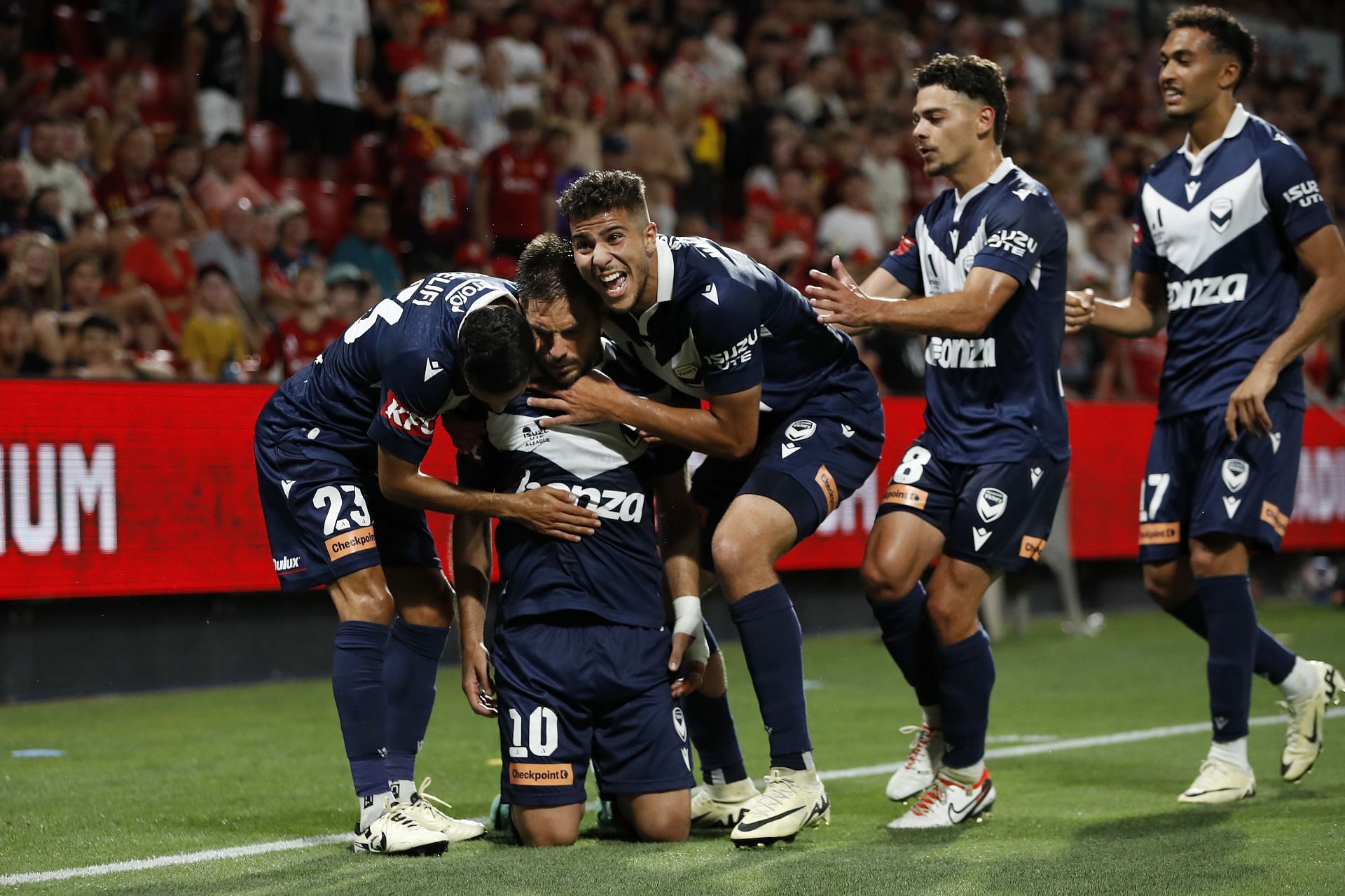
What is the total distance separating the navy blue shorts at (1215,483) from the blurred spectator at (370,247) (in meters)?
6.58

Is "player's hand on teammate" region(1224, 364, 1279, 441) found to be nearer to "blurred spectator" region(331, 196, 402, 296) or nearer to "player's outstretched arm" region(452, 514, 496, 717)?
"player's outstretched arm" region(452, 514, 496, 717)

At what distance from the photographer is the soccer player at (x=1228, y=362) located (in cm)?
523

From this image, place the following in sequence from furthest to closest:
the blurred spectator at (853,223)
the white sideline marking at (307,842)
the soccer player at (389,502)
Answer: the blurred spectator at (853,223) < the soccer player at (389,502) < the white sideline marking at (307,842)

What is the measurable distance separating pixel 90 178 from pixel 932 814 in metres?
7.84

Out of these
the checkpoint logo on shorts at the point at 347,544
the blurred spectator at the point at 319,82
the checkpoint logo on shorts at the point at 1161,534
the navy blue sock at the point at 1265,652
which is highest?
the blurred spectator at the point at 319,82

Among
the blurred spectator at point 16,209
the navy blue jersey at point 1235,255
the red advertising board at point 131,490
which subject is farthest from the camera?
the blurred spectator at point 16,209

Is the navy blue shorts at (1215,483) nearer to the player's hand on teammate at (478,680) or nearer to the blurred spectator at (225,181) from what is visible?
the player's hand on teammate at (478,680)

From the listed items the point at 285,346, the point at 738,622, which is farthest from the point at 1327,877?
the point at 285,346

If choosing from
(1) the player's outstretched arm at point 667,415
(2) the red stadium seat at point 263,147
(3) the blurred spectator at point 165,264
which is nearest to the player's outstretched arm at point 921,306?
(1) the player's outstretched arm at point 667,415

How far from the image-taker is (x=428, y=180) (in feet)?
37.9

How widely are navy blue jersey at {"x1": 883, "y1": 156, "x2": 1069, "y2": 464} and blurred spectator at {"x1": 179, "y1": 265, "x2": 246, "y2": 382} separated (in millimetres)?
5249

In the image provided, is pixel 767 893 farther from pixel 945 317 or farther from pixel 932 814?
pixel 945 317

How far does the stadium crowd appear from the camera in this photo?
9531mm

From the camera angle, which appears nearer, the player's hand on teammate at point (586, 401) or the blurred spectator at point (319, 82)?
the player's hand on teammate at point (586, 401)
